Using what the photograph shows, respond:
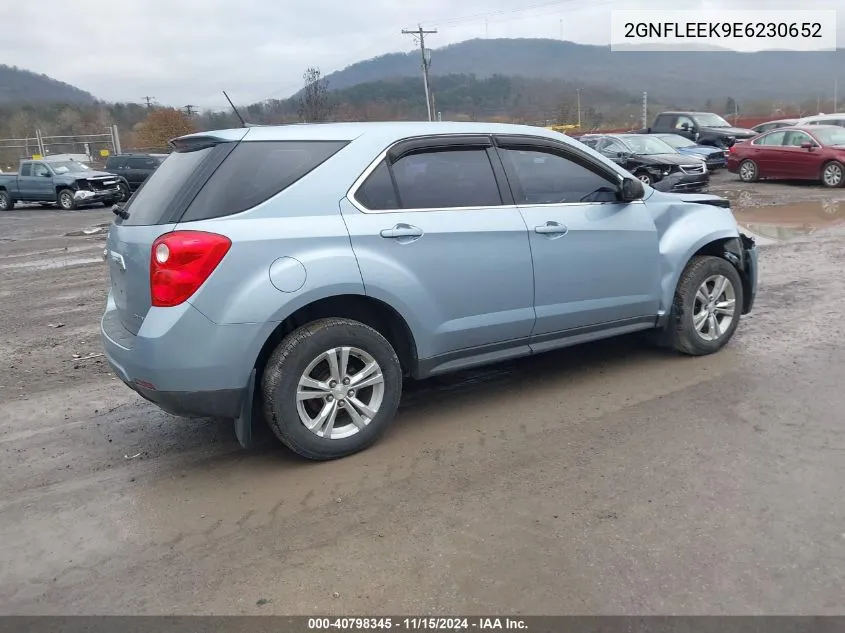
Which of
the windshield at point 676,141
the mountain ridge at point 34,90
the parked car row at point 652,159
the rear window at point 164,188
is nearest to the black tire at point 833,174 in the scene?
the parked car row at point 652,159

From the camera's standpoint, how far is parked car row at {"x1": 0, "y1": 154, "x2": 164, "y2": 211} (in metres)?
23.5

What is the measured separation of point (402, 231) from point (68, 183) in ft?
76.4

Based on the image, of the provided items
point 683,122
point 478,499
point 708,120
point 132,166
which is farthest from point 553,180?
point 132,166

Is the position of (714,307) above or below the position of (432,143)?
below

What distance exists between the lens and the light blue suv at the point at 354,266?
3535 millimetres

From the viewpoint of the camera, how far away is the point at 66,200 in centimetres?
2366

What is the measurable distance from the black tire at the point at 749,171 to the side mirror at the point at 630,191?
16.6m

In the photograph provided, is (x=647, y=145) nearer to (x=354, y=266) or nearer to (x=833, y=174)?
(x=833, y=174)

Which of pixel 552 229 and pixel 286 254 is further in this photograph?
pixel 552 229

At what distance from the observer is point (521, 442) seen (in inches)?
158

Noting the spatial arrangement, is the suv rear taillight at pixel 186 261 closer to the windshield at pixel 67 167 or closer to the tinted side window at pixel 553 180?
the tinted side window at pixel 553 180

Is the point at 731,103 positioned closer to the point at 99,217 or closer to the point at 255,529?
the point at 99,217

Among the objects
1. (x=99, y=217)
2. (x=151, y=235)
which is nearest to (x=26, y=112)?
(x=99, y=217)
